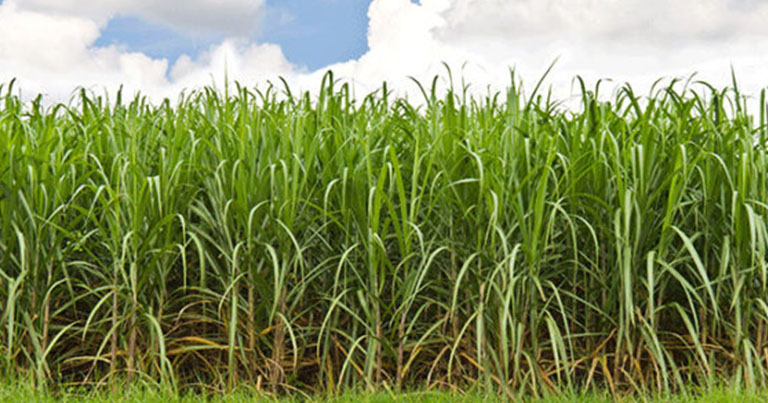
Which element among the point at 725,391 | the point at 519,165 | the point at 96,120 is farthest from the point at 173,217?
the point at 725,391

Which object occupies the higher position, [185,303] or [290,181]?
[290,181]

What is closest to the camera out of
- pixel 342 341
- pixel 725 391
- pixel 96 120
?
pixel 725 391

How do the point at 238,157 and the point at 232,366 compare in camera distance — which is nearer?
the point at 232,366

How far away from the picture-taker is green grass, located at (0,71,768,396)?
290 cm

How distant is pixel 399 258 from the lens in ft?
10.5

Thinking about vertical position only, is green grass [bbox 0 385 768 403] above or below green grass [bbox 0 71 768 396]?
below

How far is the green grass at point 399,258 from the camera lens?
2904mm

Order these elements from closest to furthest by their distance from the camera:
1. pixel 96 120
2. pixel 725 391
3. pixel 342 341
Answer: pixel 725 391
pixel 342 341
pixel 96 120

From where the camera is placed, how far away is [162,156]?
3057 mm

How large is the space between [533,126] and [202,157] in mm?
1459

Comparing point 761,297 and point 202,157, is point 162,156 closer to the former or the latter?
point 202,157

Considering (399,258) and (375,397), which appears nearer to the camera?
(375,397)

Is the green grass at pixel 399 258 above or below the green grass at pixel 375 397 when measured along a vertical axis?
above

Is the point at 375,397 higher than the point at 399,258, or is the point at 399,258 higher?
the point at 399,258
